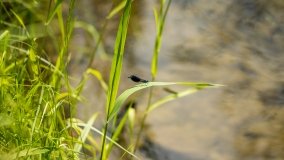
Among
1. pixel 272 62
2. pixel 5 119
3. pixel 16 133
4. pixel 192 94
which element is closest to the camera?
pixel 5 119

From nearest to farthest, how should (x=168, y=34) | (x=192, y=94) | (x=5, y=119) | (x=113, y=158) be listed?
1. (x=5, y=119)
2. (x=113, y=158)
3. (x=192, y=94)
4. (x=168, y=34)

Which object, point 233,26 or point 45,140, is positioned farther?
point 233,26

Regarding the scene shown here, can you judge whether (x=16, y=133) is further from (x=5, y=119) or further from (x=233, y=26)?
(x=233, y=26)

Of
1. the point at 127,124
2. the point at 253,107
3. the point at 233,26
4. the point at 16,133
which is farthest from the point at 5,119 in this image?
the point at 233,26

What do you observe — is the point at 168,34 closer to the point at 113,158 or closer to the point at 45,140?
the point at 113,158

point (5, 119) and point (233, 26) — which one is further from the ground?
point (233, 26)

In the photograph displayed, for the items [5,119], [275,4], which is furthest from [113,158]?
[275,4]

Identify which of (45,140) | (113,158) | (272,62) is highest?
A: (272,62)
